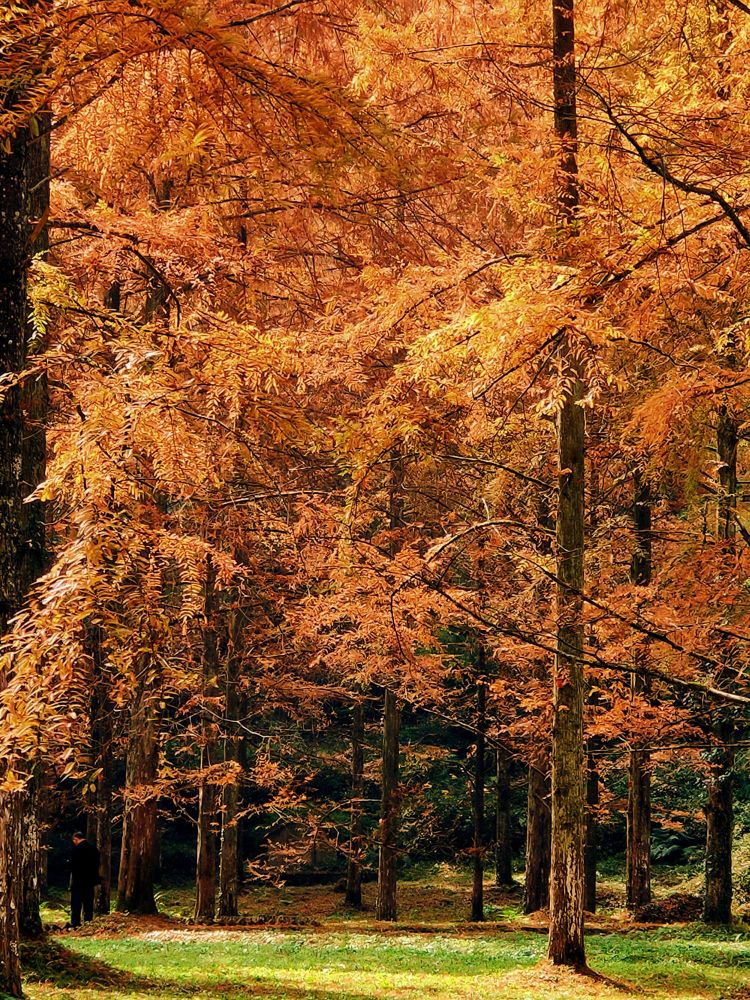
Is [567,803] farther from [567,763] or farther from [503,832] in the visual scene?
[503,832]

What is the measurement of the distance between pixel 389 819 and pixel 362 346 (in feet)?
40.6

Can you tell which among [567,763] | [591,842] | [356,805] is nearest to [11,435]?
[567,763]

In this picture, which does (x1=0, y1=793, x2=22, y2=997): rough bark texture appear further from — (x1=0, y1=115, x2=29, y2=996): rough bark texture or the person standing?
the person standing

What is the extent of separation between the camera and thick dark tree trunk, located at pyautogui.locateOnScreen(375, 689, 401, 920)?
59.7 feet

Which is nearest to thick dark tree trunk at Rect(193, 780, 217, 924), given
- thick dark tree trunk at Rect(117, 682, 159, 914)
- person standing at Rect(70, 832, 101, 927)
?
thick dark tree trunk at Rect(117, 682, 159, 914)

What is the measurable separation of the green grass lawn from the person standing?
794mm

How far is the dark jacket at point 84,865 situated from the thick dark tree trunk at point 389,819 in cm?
627

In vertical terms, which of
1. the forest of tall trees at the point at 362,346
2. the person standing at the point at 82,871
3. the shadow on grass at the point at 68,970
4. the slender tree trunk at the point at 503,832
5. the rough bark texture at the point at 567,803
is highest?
the forest of tall trees at the point at 362,346

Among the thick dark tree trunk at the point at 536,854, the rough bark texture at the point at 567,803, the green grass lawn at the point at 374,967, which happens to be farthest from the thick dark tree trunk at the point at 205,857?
the rough bark texture at the point at 567,803

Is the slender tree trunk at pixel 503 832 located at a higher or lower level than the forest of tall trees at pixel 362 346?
lower

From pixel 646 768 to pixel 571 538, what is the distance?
7.90m

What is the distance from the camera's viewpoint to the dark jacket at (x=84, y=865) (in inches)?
513

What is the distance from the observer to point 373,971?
10.3 m

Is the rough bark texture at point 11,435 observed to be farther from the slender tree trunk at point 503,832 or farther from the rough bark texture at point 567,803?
the slender tree trunk at point 503,832
